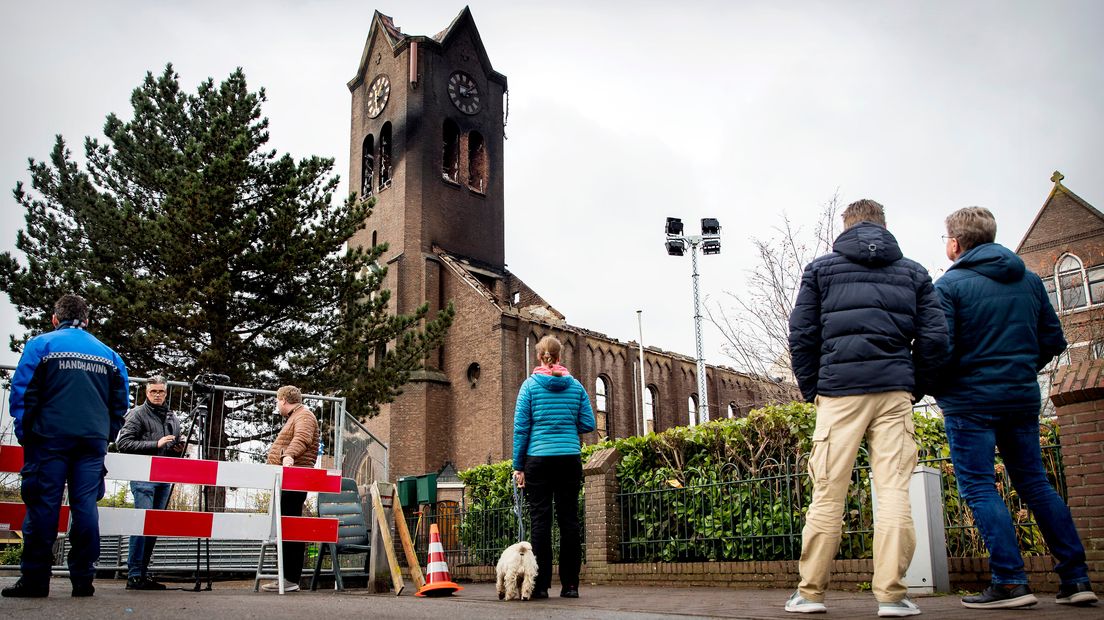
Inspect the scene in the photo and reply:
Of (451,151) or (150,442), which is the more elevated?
(451,151)

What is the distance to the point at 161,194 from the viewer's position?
810 inches

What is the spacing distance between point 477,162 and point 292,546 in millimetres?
33689

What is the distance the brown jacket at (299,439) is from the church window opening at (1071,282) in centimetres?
2789

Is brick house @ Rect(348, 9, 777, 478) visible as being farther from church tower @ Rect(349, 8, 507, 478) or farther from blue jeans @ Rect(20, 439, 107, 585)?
blue jeans @ Rect(20, 439, 107, 585)

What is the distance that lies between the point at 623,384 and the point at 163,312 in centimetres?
2614

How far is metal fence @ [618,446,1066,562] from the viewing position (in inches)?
285

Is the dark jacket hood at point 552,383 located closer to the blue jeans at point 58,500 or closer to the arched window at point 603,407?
the blue jeans at point 58,500

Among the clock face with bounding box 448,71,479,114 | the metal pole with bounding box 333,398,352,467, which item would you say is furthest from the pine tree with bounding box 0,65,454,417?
the clock face with bounding box 448,71,479,114

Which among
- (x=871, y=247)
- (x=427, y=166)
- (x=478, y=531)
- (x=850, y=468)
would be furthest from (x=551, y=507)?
(x=427, y=166)

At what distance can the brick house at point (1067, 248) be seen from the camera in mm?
29516

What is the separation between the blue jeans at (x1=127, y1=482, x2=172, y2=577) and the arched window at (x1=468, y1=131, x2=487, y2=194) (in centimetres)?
3267

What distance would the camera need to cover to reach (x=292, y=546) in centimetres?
814

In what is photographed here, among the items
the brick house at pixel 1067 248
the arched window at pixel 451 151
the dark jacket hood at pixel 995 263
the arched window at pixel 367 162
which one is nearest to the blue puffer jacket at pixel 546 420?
the dark jacket hood at pixel 995 263

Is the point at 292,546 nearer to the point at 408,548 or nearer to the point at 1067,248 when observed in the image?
the point at 408,548
